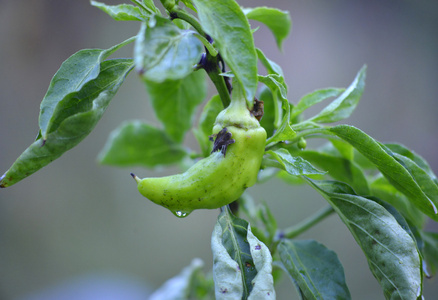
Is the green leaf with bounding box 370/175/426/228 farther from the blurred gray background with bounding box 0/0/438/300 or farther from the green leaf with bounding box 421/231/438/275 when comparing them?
the blurred gray background with bounding box 0/0/438/300

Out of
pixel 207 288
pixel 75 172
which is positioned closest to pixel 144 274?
pixel 75 172

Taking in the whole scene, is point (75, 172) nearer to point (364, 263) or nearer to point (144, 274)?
point (144, 274)

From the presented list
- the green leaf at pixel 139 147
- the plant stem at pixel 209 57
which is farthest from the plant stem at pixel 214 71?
the green leaf at pixel 139 147

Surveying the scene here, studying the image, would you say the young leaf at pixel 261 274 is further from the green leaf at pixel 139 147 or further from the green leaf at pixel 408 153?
the green leaf at pixel 139 147

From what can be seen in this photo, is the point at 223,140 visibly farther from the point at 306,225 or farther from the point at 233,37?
the point at 306,225

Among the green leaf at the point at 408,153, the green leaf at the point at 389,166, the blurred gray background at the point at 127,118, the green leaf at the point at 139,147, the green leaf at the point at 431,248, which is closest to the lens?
the green leaf at the point at 389,166

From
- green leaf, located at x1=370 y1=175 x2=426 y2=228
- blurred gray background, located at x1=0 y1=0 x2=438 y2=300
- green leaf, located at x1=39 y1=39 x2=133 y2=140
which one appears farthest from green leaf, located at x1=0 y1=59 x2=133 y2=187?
blurred gray background, located at x1=0 y1=0 x2=438 y2=300
